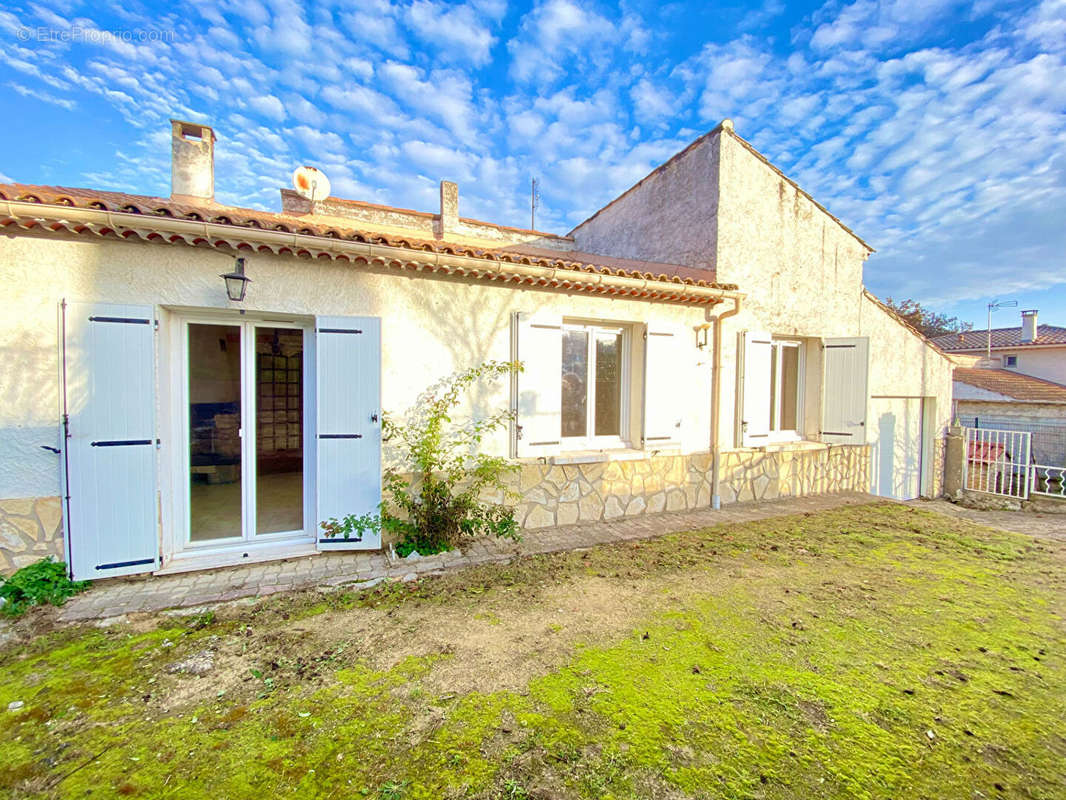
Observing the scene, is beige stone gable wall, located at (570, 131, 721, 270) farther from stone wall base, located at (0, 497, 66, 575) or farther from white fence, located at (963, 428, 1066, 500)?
stone wall base, located at (0, 497, 66, 575)

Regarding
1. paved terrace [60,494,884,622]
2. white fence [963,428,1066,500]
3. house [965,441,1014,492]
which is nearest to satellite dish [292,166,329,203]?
paved terrace [60,494,884,622]

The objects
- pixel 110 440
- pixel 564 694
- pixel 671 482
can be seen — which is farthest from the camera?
pixel 671 482

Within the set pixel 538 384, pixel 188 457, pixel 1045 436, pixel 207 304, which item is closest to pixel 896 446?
pixel 538 384

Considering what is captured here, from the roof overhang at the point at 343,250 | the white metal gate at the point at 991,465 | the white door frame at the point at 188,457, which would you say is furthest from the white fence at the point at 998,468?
the white door frame at the point at 188,457

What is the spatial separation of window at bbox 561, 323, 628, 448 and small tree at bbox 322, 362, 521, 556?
1.21m

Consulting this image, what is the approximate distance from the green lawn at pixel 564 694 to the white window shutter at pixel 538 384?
1.88 metres

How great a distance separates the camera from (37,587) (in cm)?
387

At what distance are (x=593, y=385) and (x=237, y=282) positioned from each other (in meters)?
4.68

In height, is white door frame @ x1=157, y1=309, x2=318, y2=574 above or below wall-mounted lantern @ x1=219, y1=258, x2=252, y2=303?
below

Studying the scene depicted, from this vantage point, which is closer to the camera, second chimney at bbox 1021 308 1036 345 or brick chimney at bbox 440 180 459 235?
brick chimney at bbox 440 180 459 235

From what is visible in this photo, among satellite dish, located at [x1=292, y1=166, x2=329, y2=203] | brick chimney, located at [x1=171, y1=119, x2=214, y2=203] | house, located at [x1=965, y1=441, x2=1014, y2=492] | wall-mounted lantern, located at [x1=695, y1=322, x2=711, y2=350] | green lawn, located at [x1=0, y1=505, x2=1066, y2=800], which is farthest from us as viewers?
house, located at [x1=965, y1=441, x2=1014, y2=492]

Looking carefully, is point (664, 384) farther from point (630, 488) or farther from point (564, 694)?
point (564, 694)

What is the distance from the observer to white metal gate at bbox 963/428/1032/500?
9531 mm

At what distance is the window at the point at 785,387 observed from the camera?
8.23 meters
